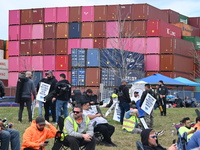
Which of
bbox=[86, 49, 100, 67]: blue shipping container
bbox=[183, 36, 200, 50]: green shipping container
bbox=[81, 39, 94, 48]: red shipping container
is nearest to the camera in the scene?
bbox=[86, 49, 100, 67]: blue shipping container

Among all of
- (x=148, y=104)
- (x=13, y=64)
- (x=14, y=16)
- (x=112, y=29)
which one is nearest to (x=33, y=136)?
(x=148, y=104)

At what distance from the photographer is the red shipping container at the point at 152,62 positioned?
50194 mm

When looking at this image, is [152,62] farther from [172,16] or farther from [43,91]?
[43,91]

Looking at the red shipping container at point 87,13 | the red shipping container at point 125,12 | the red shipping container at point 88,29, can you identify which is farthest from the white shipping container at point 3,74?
the red shipping container at point 125,12

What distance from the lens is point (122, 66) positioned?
150 feet

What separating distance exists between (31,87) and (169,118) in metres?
6.87

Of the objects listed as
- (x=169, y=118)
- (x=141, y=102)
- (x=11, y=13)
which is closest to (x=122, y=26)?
(x=11, y=13)

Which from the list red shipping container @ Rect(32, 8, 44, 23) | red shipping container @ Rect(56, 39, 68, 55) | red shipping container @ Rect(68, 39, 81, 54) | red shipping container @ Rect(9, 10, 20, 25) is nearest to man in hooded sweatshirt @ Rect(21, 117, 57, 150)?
red shipping container @ Rect(68, 39, 81, 54)

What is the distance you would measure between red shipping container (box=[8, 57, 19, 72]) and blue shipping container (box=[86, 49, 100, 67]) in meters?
11.4

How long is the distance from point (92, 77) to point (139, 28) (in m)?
7.73

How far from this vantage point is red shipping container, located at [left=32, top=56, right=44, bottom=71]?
173 ft

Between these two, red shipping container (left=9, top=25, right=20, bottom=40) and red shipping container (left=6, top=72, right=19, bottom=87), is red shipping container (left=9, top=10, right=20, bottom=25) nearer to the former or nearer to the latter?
red shipping container (left=9, top=25, right=20, bottom=40)

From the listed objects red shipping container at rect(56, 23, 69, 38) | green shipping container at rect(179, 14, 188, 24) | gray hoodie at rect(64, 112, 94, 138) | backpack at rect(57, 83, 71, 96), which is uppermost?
green shipping container at rect(179, 14, 188, 24)

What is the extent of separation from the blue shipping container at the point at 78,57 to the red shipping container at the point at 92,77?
88 cm
